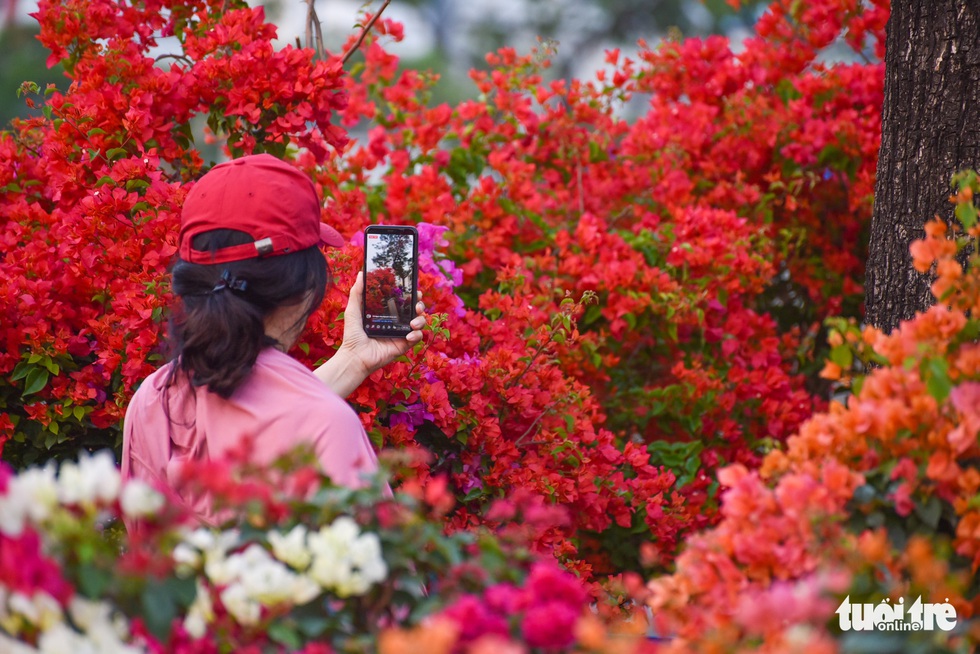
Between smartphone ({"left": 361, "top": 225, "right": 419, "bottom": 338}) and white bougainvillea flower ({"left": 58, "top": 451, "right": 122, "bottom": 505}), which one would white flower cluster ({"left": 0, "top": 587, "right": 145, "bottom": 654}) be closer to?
white bougainvillea flower ({"left": 58, "top": 451, "right": 122, "bottom": 505})

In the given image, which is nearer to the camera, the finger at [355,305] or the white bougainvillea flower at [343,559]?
the white bougainvillea flower at [343,559]

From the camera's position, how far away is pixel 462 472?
239cm

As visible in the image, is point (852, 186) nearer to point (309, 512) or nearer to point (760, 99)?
point (760, 99)

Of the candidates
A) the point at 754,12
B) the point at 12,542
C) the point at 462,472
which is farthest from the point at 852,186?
the point at 754,12

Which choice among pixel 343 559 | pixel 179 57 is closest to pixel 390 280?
pixel 179 57

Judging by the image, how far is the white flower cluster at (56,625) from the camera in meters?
0.98

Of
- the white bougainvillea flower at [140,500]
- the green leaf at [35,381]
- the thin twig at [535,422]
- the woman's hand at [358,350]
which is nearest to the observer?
the white bougainvillea flower at [140,500]

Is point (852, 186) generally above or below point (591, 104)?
below

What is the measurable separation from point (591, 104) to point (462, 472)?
1.75m

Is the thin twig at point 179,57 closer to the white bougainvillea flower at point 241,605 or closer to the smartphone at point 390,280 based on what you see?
the smartphone at point 390,280

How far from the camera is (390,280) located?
6.91 ft

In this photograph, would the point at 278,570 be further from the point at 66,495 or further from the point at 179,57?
the point at 179,57

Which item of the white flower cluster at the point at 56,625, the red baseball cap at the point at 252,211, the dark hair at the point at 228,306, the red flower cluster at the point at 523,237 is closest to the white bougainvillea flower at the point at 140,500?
the white flower cluster at the point at 56,625

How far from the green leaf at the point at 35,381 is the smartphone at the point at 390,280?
75 centimetres
